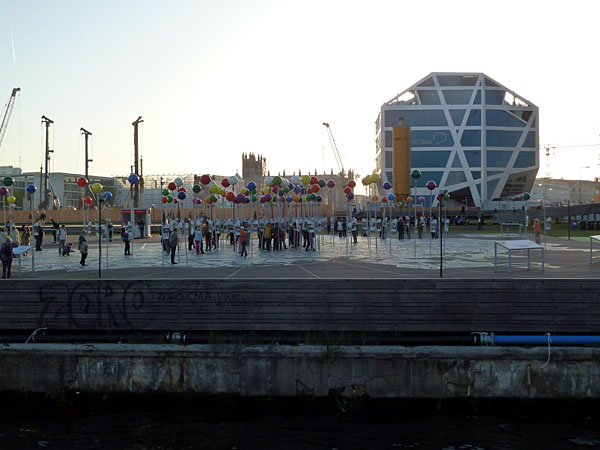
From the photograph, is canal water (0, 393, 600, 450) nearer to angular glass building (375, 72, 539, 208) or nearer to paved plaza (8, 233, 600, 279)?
paved plaza (8, 233, 600, 279)

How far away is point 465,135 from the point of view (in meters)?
109

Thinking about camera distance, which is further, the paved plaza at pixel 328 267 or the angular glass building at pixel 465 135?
the angular glass building at pixel 465 135

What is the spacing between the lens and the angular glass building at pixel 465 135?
10856 centimetres

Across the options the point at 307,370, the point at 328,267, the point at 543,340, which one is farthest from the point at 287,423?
the point at 328,267

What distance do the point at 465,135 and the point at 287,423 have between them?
10637 centimetres

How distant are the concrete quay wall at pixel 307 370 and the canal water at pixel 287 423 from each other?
0.22 m

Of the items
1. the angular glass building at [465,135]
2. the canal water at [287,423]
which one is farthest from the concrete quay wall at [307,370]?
the angular glass building at [465,135]

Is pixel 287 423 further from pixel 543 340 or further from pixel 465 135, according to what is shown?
pixel 465 135

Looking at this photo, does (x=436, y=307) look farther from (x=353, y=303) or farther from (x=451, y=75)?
(x=451, y=75)

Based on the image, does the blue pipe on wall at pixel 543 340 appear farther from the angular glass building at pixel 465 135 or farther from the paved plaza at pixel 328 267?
the angular glass building at pixel 465 135

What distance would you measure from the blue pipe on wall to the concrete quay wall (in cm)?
33

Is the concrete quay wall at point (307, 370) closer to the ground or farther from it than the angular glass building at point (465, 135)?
closer to the ground

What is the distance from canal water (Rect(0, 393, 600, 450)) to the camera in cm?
829

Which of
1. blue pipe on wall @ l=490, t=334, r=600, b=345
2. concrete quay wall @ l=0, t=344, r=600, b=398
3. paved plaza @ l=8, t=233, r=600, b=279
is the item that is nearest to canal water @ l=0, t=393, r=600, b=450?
concrete quay wall @ l=0, t=344, r=600, b=398
